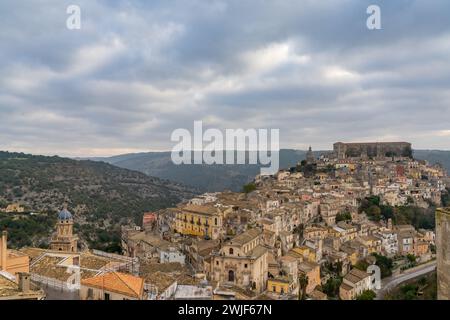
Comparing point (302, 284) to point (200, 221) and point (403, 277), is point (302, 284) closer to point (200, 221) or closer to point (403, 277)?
point (200, 221)

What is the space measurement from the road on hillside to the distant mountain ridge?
33921mm

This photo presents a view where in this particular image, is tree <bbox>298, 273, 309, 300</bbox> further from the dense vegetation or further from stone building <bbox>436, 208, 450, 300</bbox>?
the dense vegetation

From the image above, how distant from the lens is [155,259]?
813 inches

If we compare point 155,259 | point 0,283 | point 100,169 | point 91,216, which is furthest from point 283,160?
point 0,283

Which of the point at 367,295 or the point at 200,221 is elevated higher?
the point at 200,221

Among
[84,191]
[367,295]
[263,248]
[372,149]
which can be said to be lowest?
[367,295]

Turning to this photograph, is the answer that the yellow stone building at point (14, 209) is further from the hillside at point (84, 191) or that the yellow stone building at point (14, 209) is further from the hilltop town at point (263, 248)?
the hillside at point (84, 191)

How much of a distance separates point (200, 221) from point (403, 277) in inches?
576

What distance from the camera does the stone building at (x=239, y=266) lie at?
685 inches

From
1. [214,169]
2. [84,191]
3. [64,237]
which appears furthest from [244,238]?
[214,169]

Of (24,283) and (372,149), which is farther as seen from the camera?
(372,149)

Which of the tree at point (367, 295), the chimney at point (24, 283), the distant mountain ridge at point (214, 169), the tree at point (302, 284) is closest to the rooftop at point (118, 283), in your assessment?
the chimney at point (24, 283)

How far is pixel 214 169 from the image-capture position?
78.1 m
